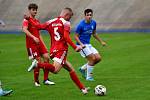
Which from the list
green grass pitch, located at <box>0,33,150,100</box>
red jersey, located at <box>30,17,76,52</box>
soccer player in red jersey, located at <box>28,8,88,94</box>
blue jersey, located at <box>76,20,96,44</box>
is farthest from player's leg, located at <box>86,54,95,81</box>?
red jersey, located at <box>30,17,76,52</box>

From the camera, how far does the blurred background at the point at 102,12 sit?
44.8 meters

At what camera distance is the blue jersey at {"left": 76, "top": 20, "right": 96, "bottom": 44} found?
49.3 ft

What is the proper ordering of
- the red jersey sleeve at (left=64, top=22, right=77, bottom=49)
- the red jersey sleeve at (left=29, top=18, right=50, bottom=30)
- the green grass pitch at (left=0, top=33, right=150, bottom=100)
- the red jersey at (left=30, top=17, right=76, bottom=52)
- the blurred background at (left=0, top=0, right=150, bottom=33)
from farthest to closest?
the blurred background at (left=0, top=0, right=150, bottom=33)
the red jersey sleeve at (left=29, top=18, right=50, bottom=30)
the red jersey at (left=30, top=17, right=76, bottom=52)
the green grass pitch at (left=0, top=33, right=150, bottom=100)
the red jersey sleeve at (left=64, top=22, right=77, bottom=49)

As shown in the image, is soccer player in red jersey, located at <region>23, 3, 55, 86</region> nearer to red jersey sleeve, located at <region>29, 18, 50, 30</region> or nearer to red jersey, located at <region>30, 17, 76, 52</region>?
red jersey sleeve, located at <region>29, 18, 50, 30</region>

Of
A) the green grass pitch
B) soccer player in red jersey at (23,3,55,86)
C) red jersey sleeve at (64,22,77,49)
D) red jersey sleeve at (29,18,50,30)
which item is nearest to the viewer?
red jersey sleeve at (64,22,77,49)

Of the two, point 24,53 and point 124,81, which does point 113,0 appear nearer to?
point 24,53

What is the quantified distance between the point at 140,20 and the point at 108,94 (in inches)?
1327

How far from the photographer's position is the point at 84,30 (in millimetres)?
15086

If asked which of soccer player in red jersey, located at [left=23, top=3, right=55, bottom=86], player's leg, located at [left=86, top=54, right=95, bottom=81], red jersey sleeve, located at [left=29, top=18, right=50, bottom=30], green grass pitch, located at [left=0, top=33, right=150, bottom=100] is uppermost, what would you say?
red jersey sleeve, located at [left=29, top=18, right=50, bottom=30]

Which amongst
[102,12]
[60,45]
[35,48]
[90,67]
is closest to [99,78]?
[90,67]

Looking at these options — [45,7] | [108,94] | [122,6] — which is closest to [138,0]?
[122,6]

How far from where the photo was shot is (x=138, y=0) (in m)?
47.1

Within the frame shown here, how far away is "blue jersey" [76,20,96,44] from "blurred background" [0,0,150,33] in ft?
89.7

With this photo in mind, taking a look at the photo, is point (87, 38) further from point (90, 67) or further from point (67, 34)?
point (67, 34)
